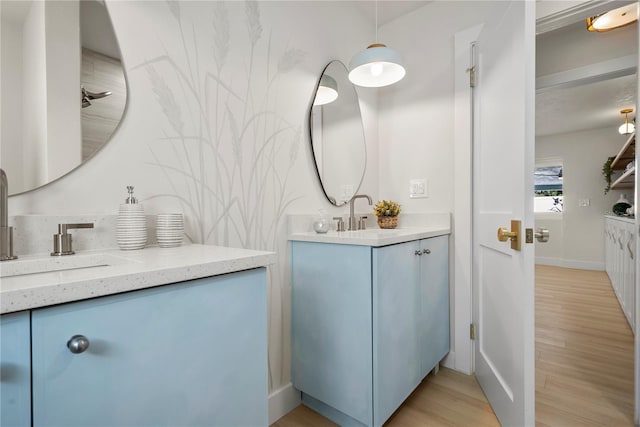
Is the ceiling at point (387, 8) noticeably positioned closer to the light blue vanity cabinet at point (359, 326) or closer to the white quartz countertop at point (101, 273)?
the light blue vanity cabinet at point (359, 326)

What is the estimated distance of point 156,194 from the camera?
111 centimetres

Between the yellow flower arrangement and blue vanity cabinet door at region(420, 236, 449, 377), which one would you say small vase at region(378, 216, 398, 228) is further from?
blue vanity cabinet door at region(420, 236, 449, 377)

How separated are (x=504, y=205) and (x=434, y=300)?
2.22 ft

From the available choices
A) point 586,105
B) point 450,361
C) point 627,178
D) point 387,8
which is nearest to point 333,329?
point 450,361

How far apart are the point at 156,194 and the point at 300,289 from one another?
31.4 inches

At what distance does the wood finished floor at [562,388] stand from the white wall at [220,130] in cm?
75

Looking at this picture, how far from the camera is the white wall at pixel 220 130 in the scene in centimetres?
103

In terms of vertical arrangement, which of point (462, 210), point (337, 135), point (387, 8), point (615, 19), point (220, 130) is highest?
point (387, 8)

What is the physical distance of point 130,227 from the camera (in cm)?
95

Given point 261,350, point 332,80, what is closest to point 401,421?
point 261,350

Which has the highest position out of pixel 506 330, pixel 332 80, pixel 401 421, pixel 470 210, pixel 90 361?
pixel 332 80

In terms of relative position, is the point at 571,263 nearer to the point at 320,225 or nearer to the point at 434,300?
the point at 434,300

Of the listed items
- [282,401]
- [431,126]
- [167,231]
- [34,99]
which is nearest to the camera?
[34,99]

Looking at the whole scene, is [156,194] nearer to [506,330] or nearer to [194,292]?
[194,292]
